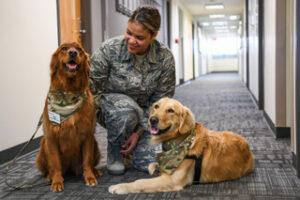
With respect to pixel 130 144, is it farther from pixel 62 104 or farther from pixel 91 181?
pixel 62 104

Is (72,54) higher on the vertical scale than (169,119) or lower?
higher

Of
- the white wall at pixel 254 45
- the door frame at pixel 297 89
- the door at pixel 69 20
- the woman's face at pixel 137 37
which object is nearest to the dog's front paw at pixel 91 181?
the woman's face at pixel 137 37

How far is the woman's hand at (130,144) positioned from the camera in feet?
9.75

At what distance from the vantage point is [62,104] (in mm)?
2578

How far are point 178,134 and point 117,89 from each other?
0.69m

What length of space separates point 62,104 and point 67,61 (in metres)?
0.26

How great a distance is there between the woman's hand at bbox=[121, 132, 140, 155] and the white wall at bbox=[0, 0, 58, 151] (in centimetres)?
104

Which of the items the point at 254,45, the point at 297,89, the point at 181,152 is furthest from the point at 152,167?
the point at 254,45

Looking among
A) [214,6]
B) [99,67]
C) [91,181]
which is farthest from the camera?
[214,6]

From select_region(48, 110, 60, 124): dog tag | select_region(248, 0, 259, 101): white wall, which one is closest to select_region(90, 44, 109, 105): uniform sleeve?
select_region(48, 110, 60, 124): dog tag

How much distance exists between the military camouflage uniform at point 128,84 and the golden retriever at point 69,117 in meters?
0.24

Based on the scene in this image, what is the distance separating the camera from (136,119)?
2910 mm

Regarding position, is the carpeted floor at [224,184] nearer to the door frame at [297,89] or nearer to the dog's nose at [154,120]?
the door frame at [297,89]

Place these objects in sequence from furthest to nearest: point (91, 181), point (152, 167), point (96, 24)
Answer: point (96, 24) < point (152, 167) < point (91, 181)
